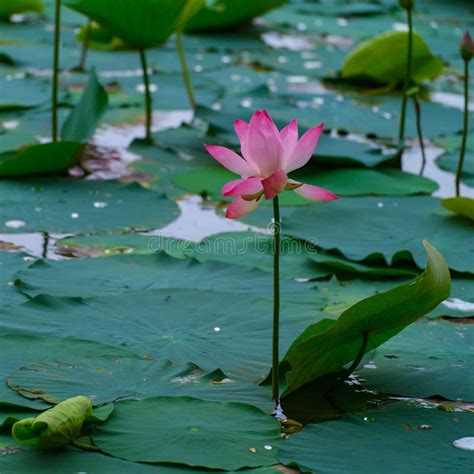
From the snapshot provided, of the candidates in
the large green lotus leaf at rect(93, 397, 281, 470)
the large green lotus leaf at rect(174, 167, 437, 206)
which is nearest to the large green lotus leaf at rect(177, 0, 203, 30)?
the large green lotus leaf at rect(174, 167, 437, 206)

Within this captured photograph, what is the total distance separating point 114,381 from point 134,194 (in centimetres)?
97

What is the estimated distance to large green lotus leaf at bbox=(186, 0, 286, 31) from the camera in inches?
158

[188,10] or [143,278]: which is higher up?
[188,10]

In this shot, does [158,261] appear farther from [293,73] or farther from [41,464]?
[293,73]

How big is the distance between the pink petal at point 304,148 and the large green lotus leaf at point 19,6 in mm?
2943

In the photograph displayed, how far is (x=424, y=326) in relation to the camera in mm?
1704

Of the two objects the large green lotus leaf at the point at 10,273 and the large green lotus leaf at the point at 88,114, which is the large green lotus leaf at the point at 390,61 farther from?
the large green lotus leaf at the point at 10,273

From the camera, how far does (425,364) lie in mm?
1549

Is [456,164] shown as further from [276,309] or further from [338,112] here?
[276,309]

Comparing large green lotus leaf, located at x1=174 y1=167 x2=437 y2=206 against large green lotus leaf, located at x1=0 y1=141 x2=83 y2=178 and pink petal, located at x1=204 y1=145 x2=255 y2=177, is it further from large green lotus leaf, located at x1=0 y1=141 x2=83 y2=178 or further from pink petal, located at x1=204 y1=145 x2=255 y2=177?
pink petal, located at x1=204 y1=145 x2=255 y2=177

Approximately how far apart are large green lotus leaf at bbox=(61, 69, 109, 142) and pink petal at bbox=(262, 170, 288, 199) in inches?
48.9

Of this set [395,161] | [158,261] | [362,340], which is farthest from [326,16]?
[362,340]

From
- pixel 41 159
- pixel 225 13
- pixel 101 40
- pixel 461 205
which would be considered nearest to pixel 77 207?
pixel 41 159

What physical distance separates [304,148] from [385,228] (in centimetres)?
88
